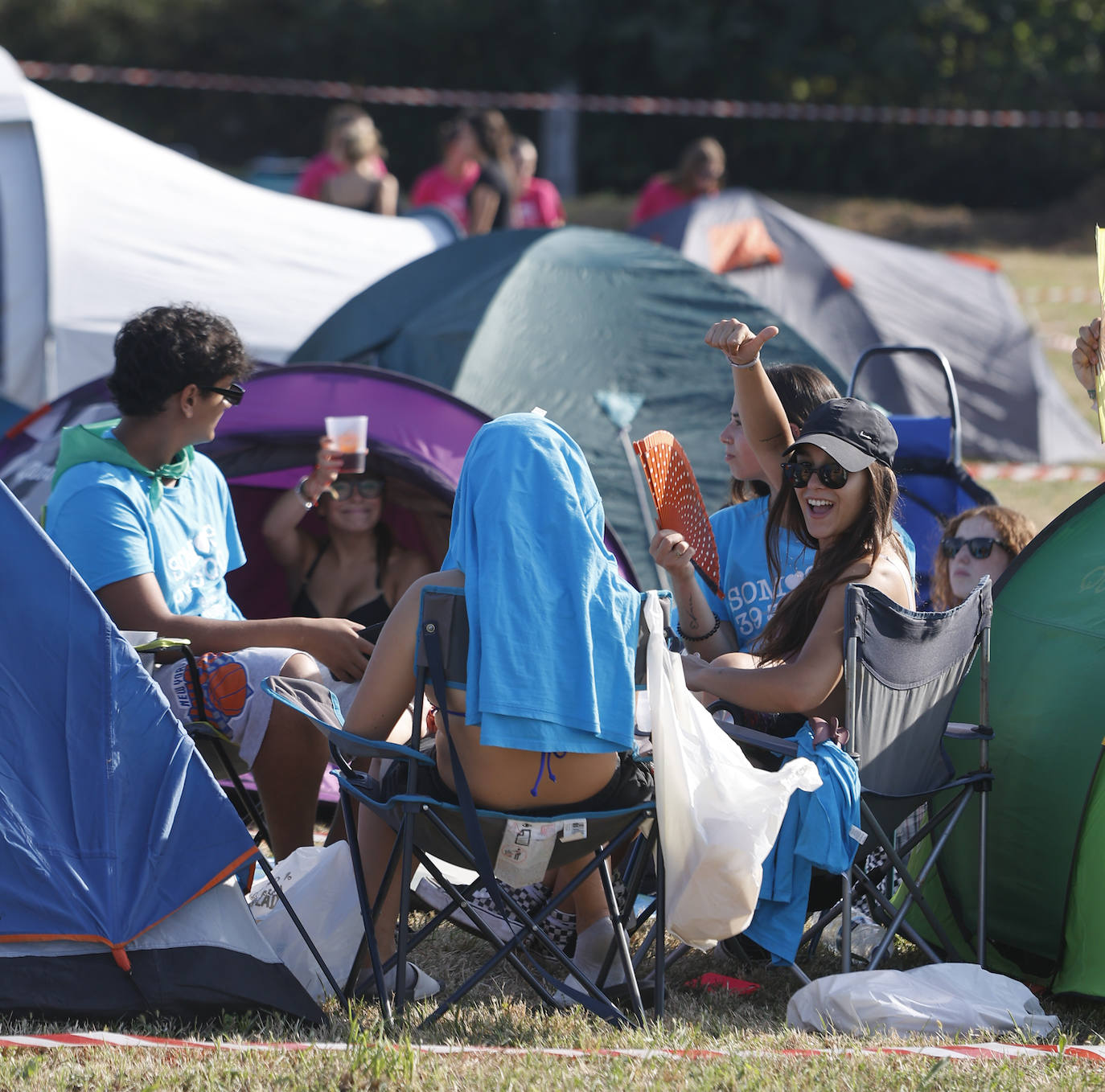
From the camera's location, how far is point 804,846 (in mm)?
2775

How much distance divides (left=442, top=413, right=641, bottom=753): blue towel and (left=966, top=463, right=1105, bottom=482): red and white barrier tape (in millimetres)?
6103

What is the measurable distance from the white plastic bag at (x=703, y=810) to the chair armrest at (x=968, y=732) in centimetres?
56

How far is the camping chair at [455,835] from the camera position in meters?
2.58

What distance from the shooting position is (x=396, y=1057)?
2.44 meters

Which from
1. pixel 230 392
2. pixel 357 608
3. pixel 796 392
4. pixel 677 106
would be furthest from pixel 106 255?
pixel 677 106

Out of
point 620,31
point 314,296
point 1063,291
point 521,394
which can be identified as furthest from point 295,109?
point 521,394

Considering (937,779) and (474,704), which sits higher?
(474,704)

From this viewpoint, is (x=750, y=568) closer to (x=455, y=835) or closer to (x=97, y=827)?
(x=455, y=835)

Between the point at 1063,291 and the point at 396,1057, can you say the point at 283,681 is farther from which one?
the point at 1063,291

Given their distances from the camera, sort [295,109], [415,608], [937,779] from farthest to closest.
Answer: [295,109] < [937,779] < [415,608]

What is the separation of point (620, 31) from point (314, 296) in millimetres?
15637

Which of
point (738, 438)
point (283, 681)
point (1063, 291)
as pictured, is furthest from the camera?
point (1063, 291)

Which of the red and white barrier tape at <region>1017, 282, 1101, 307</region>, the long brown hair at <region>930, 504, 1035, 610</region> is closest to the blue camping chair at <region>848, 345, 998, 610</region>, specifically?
the long brown hair at <region>930, 504, 1035, 610</region>

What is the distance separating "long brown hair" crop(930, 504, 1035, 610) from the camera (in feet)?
13.0
